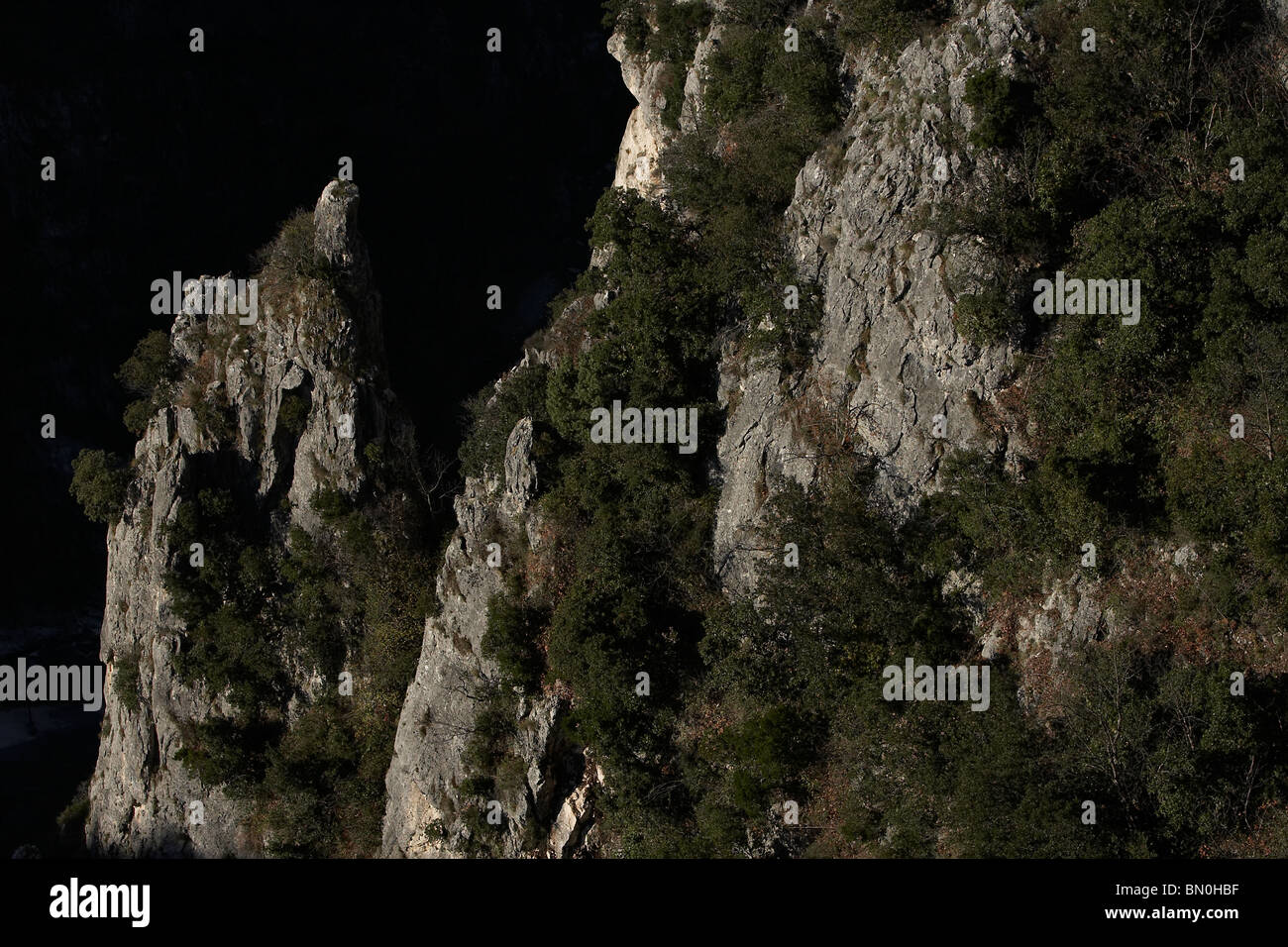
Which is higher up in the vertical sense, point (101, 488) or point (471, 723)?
point (101, 488)

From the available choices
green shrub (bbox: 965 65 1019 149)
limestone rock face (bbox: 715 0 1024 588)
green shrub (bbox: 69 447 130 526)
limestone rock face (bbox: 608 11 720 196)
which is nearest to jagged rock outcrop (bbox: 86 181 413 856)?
green shrub (bbox: 69 447 130 526)

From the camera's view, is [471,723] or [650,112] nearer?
[471,723]

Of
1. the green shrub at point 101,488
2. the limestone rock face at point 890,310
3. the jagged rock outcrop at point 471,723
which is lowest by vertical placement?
the jagged rock outcrop at point 471,723

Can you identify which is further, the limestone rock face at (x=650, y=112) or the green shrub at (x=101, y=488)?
the green shrub at (x=101, y=488)

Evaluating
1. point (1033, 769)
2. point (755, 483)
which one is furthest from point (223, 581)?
point (1033, 769)

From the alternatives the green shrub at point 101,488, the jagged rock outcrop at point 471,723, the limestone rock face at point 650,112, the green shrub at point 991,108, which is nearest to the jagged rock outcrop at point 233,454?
the green shrub at point 101,488

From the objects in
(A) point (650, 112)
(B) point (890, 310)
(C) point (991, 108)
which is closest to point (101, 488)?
(A) point (650, 112)

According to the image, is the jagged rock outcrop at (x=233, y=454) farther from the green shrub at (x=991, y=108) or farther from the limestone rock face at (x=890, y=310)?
the green shrub at (x=991, y=108)

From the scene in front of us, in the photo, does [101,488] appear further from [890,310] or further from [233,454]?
[890,310]

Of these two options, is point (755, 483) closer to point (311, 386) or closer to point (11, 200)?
point (311, 386)
